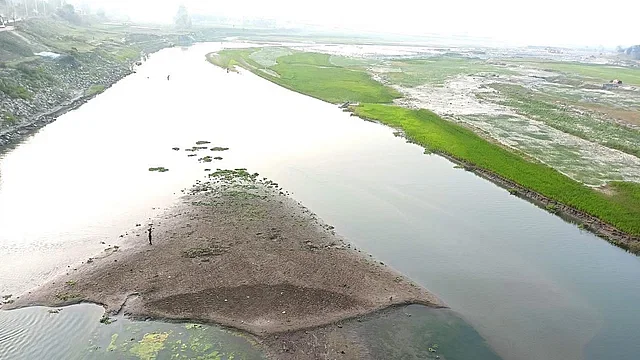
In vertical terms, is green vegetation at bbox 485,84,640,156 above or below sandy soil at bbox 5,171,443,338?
above

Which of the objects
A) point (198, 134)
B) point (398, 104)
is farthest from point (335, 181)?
point (398, 104)

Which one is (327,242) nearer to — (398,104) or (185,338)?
(185,338)

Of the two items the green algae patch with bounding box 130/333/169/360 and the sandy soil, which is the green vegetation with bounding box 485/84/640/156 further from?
the green algae patch with bounding box 130/333/169/360

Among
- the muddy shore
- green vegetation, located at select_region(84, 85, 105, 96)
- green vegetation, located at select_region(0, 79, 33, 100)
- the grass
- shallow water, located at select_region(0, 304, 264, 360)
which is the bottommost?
shallow water, located at select_region(0, 304, 264, 360)

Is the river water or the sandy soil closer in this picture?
the sandy soil

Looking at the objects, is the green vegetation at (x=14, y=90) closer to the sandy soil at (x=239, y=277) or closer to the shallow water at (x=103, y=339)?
the sandy soil at (x=239, y=277)

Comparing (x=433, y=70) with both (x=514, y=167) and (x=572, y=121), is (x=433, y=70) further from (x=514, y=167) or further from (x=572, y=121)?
(x=514, y=167)

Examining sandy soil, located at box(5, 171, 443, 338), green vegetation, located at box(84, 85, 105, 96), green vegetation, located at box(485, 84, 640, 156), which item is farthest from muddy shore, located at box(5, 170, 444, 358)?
green vegetation, located at box(84, 85, 105, 96)
